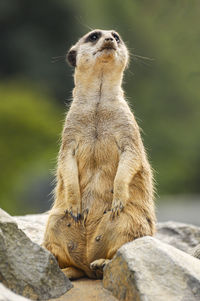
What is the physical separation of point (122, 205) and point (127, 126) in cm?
69

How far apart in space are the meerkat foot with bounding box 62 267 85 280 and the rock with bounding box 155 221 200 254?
1.75 meters

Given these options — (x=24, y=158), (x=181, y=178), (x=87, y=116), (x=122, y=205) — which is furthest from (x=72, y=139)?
(x=181, y=178)

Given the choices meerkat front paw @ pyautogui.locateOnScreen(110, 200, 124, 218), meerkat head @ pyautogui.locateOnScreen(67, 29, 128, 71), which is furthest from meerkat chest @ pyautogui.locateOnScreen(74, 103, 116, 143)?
meerkat front paw @ pyautogui.locateOnScreen(110, 200, 124, 218)

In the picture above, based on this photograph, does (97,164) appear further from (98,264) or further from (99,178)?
(98,264)

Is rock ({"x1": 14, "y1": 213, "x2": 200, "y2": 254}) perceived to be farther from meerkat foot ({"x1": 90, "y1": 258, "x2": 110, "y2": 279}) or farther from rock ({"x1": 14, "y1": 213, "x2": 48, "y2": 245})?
meerkat foot ({"x1": 90, "y1": 258, "x2": 110, "y2": 279})

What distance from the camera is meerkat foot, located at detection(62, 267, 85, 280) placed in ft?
15.9

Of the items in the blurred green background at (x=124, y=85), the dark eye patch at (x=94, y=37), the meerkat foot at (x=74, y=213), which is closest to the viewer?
the meerkat foot at (x=74, y=213)

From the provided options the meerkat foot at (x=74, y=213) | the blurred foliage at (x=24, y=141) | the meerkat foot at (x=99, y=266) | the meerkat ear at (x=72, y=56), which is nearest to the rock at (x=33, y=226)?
the meerkat foot at (x=74, y=213)

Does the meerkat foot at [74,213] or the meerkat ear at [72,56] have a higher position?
the meerkat ear at [72,56]

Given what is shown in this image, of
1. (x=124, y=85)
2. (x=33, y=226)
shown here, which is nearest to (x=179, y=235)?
(x=33, y=226)

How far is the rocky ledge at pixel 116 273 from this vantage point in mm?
3914

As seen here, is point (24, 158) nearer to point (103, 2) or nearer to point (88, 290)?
point (103, 2)

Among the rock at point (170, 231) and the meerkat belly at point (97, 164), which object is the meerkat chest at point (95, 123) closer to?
the meerkat belly at point (97, 164)

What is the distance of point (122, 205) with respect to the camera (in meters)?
4.93
